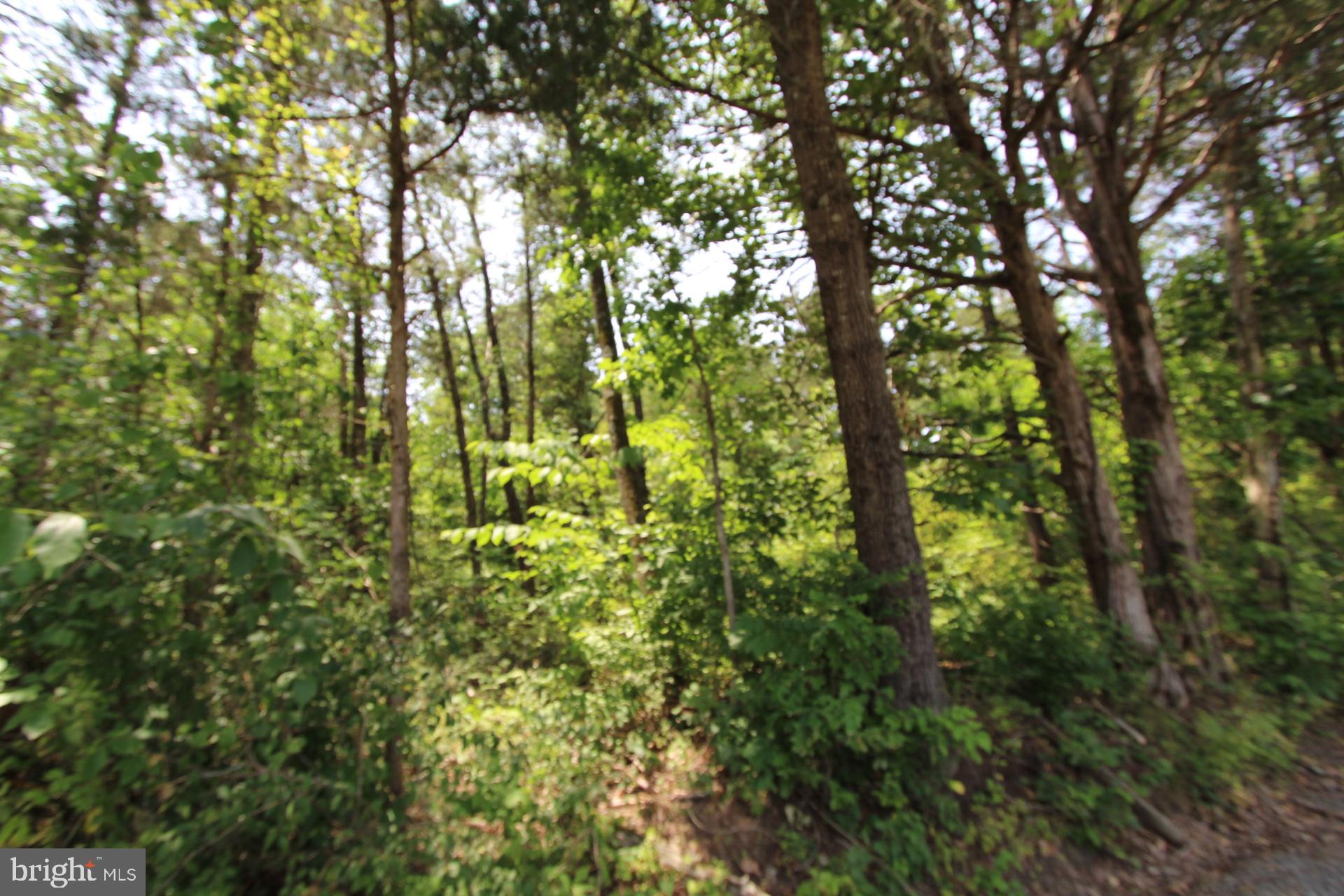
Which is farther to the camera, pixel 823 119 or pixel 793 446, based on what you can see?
pixel 793 446

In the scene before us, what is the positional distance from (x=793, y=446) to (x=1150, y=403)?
13.4 ft

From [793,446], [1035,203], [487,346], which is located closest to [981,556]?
[793,446]

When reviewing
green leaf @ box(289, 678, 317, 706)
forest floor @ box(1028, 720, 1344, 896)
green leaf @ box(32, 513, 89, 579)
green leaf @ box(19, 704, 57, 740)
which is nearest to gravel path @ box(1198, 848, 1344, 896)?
forest floor @ box(1028, 720, 1344, 896)

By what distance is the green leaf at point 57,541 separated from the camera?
4.55 feet

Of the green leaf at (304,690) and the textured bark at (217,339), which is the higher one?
the textured bark at (217,339)

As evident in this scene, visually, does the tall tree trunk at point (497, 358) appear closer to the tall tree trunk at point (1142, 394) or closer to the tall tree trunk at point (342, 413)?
the tall tree trunk at point (342, 413)

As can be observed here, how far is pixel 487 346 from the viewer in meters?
18.9

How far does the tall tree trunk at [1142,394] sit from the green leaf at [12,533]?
7456 millimetres

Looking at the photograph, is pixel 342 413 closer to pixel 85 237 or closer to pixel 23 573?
pixel 85 237

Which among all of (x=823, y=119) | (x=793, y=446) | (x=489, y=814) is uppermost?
(x=823, y=119)

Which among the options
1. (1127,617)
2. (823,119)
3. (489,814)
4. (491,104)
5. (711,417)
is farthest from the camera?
(1127,617)

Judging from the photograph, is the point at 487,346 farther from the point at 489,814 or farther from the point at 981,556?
the point at 489,814

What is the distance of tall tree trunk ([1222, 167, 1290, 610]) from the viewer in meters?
7.11

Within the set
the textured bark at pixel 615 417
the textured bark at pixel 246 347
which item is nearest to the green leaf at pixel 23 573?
the textured bark at pixel 246 347
